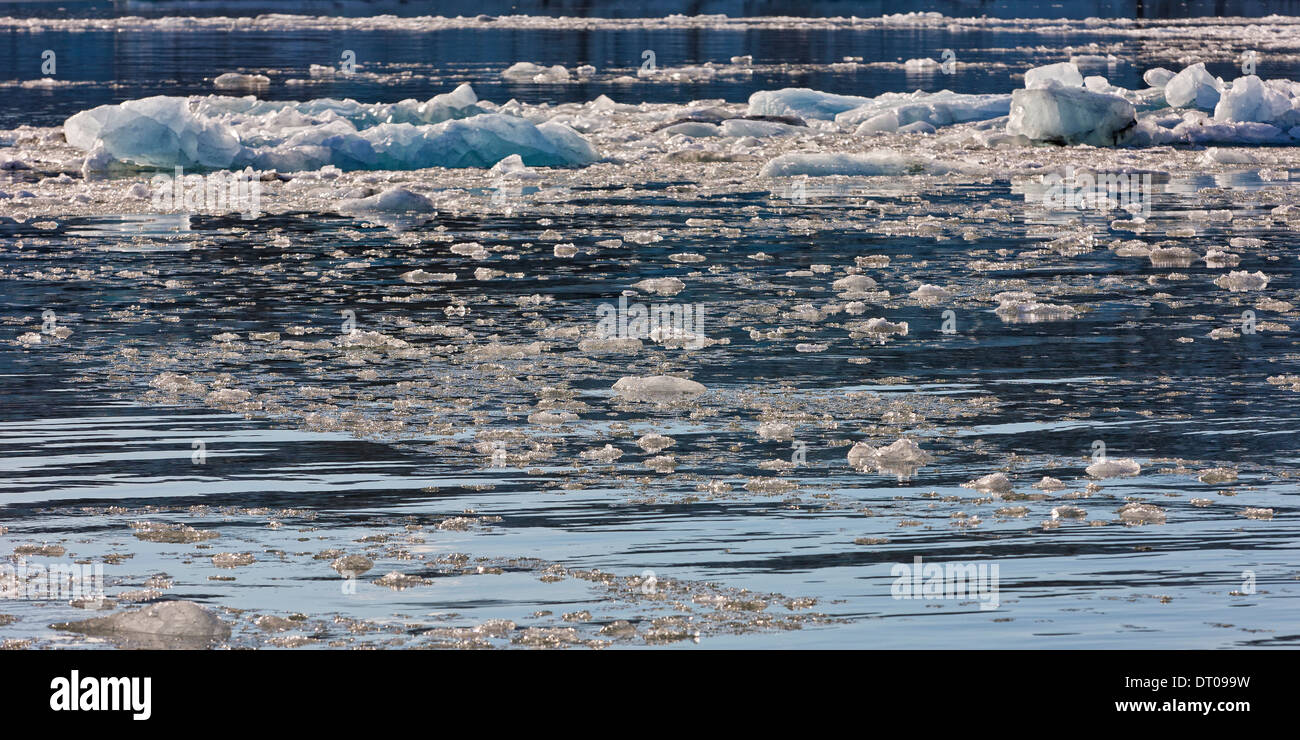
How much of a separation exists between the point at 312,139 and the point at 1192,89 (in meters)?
12.2

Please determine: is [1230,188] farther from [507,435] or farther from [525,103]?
[525,103]

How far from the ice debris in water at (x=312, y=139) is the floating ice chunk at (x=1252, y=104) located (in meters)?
7.98

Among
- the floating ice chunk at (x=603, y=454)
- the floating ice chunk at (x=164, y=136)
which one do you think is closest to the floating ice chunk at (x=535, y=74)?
the floating ice chunk at (x=164, y=136)

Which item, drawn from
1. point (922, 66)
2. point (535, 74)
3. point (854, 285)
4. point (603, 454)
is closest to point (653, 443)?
point (603, 454)

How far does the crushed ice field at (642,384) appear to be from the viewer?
4.91 metres

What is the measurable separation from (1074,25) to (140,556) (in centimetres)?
5558

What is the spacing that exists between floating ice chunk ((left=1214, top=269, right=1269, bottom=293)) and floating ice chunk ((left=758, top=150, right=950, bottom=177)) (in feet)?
20.4

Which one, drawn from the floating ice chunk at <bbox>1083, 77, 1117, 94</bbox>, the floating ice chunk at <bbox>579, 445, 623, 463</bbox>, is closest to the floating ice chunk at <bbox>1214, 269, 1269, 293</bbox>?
the floating ice chunk at <bbox>579, 445, 623, 463</bbox>

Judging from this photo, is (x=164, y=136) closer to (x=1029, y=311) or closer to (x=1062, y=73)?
(x=1029, y=311)

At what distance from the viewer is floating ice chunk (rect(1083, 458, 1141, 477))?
6.30 metres

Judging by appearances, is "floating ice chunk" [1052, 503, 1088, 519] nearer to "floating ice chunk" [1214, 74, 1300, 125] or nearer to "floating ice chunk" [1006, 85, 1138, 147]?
"floating ice chunk" [1006, 85, 1138, 147]

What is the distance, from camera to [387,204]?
14000 millimetres

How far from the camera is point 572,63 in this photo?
37.2 m
